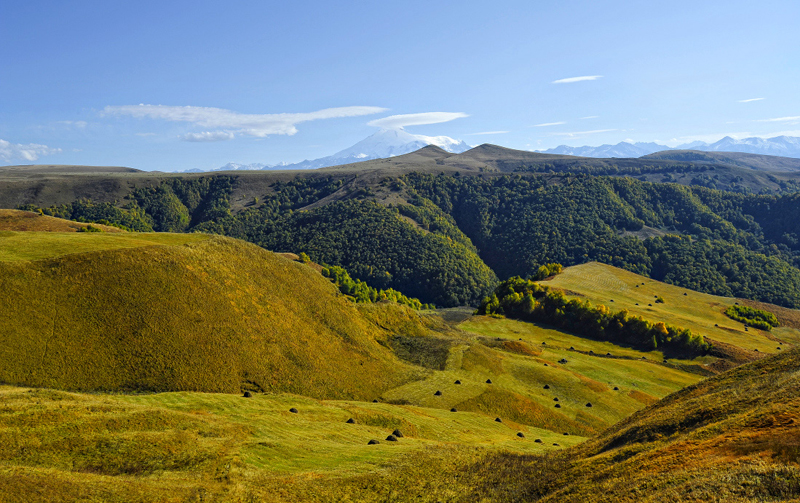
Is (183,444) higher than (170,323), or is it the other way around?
(170,323)

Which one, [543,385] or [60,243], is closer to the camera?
[60,243]

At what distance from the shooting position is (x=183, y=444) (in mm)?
32469

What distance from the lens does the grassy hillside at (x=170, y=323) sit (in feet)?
166

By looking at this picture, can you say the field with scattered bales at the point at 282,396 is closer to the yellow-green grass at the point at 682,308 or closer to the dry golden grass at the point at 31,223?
the yellow-green grass at the point at 682,308

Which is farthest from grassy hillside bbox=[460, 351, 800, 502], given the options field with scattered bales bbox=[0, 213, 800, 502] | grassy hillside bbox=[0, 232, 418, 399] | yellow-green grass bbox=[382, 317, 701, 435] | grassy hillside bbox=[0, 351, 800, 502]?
grassy hillside bbox=[0, 232, 418, 399]

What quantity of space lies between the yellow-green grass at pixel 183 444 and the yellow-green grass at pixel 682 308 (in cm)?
12873

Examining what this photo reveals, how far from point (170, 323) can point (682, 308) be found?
188 m

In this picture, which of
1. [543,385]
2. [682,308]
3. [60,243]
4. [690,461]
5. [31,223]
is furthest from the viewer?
[682,308]

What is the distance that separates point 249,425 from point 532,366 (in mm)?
64269

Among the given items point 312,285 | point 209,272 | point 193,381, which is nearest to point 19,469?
point 193,381

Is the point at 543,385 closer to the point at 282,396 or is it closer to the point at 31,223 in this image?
the point at 282,396

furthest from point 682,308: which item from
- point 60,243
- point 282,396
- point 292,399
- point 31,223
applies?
point 31,223

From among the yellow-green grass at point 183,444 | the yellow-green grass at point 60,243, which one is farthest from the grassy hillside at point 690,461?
the yellow-green grass at point 60,243

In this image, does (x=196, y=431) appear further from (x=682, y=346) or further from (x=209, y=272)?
(x=682, y=346)
